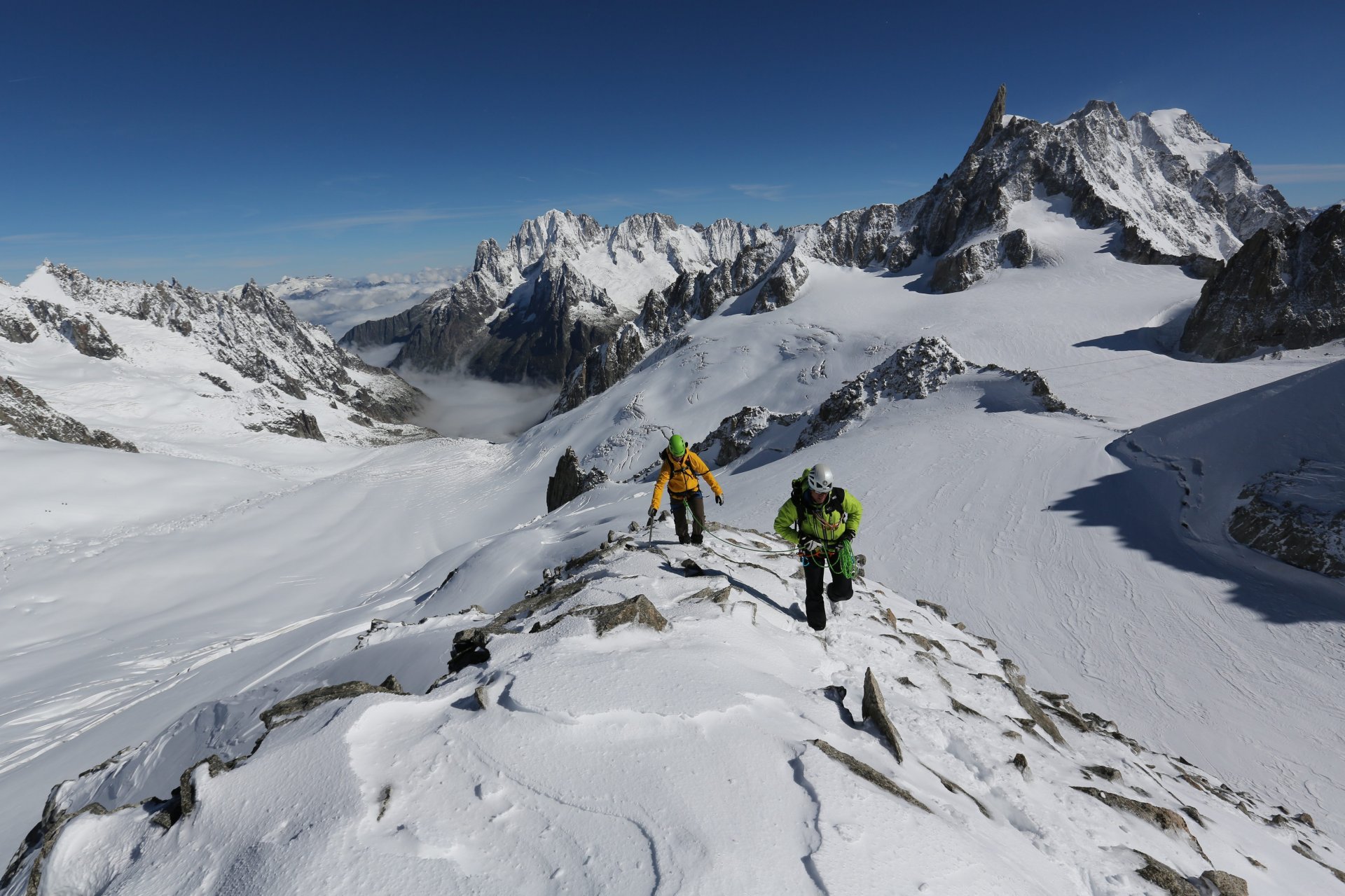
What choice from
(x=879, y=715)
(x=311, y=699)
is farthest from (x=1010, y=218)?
(x=311, y=699)

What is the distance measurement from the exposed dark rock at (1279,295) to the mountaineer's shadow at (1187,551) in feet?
149

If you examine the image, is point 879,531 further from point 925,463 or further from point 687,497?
point 687,497

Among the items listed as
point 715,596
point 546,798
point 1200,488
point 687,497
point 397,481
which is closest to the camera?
point 546,798

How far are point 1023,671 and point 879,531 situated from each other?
7014 mm

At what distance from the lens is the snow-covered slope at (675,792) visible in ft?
12.5

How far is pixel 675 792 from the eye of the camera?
4.29m

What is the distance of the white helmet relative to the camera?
829 centimetres

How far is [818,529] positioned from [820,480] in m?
0.84

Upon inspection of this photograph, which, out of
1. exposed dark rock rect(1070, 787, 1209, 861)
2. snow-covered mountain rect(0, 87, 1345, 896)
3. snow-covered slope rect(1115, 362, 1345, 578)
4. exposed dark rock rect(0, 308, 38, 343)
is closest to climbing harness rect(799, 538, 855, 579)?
snow-covered mountain rect(0, 87, 1345, 896)

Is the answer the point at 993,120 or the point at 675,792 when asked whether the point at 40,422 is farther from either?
the point at 993,120

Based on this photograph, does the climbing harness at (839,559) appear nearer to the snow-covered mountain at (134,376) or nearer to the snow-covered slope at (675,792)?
the snow-covered slope at (675,792)

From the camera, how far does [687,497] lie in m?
11.2

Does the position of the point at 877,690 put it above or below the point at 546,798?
below

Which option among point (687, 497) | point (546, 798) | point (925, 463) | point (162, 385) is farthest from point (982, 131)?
point (162, 385)
